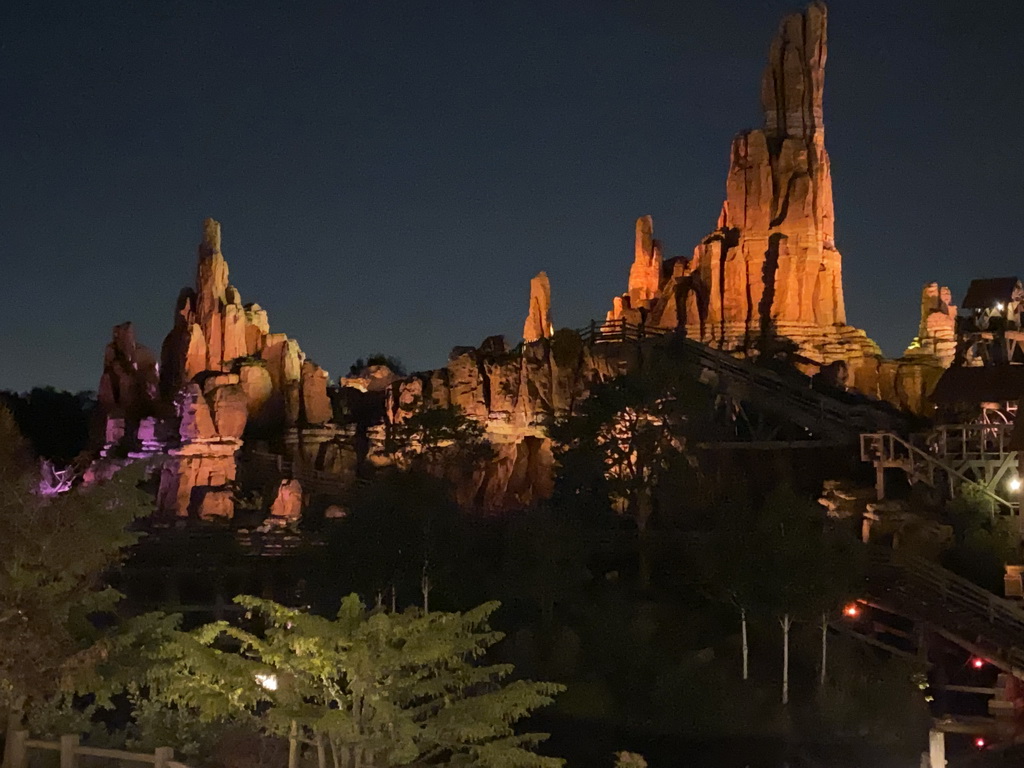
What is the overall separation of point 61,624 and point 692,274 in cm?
4411

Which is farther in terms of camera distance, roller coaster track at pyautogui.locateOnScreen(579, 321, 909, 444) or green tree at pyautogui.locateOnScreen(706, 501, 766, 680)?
roller coaster track at pyautogui.locateOnScreen(579, 321, 909, 444)

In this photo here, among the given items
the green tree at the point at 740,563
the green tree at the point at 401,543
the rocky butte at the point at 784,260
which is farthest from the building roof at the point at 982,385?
the rocky butte at the point at 784,260

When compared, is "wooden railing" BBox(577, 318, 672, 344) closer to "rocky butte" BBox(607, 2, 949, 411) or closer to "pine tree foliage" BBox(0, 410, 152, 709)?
"rocky butte" BBox(607, 2, 949, 411)

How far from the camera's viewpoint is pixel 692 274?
199 ft

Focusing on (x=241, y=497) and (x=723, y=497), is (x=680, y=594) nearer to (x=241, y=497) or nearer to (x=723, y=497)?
(x=723, y=497)

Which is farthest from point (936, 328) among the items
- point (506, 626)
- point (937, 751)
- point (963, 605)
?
point (937, 751)

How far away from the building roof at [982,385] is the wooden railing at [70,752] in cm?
2607

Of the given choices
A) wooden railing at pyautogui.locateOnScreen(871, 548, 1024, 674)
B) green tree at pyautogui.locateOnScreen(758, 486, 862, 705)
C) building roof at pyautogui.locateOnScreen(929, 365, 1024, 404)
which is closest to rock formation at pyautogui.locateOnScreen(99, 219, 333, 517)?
green tree at pyautogui.locateOnScreen(758, 486, 862, 705)

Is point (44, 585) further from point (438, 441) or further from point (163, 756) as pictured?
point (438, 441)

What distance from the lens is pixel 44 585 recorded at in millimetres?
20328

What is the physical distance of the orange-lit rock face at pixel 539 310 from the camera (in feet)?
204

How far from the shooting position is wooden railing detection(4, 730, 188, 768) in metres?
17.9

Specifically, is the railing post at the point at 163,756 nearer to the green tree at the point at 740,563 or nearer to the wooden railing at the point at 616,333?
the green tree at the point at 740,563

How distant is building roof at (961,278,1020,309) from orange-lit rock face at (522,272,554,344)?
76.4ft
